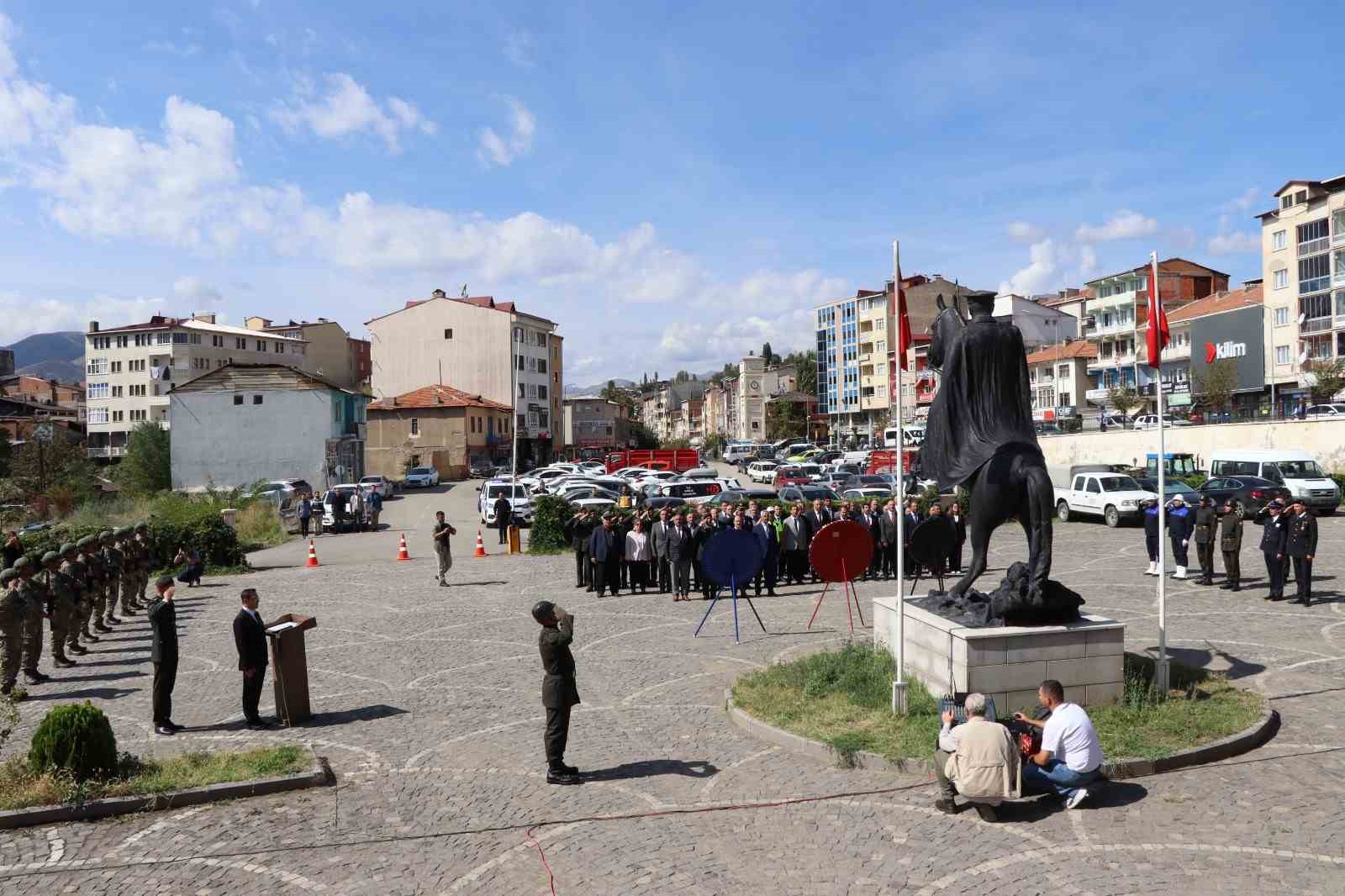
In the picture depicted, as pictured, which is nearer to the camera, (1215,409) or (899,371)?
(899,371)

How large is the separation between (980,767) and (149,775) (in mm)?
6994

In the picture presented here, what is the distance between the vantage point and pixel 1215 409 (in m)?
58.1

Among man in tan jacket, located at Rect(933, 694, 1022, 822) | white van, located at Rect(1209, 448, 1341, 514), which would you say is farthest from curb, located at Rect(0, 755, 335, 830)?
white van, located at Rect(1209, 448, 1341, 514)

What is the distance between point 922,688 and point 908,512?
11274 mm

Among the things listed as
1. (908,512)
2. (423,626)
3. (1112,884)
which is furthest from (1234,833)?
(908,512)

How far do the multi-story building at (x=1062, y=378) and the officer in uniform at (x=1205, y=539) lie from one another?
64.9m

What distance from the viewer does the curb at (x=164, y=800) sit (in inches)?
311

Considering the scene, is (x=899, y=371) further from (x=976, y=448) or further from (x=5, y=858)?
(x=5, y=858)

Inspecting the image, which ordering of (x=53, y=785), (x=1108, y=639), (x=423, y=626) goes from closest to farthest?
(x=53, y=785), (x=1108, y=639), (x=423, y=626)

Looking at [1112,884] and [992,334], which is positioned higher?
[992,334]

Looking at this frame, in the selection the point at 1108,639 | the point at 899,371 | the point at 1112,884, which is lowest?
the point at 1112,884

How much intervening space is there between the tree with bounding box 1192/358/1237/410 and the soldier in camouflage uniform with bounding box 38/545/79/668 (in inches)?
2362

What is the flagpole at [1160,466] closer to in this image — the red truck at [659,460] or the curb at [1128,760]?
the curb at [1128,760]

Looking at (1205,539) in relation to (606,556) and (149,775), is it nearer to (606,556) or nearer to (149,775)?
(606,556)
